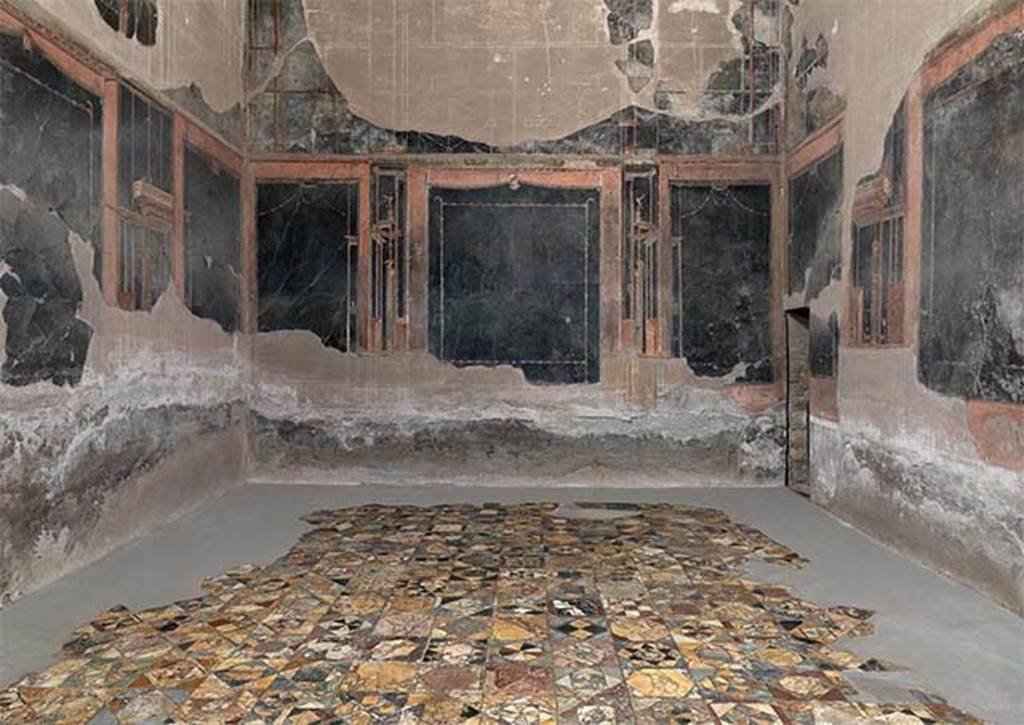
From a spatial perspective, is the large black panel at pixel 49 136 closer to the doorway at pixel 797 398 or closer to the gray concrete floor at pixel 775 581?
the gray concrete floor at pixel 775 581


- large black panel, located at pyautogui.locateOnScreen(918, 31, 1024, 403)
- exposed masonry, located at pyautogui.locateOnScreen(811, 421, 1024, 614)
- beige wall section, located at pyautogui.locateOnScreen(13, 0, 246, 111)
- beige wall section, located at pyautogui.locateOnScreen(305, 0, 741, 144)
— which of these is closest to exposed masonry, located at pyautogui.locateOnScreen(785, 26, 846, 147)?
beige wall section, located at pyautogui.locateOnScreen(305, 0, 741, 144)

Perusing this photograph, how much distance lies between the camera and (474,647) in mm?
2951

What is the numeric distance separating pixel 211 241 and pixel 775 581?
4.83 meters

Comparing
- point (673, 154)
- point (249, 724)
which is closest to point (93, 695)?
point (249, 724)

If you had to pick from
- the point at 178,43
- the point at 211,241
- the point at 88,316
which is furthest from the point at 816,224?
the point at 88,316

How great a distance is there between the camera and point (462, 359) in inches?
263

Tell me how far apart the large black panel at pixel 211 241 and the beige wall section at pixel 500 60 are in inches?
57.1

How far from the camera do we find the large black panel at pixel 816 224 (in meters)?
5.60

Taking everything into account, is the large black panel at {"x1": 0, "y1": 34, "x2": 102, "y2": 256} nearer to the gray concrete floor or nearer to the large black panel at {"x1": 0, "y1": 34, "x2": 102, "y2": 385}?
the large black panel at {"x1": 0, "y1": 34, "x2": 102, "y2": 385}

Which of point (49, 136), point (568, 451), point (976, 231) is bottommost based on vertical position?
point (568, 451)

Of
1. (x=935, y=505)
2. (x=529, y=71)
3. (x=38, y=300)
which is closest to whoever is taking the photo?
(x=38, y=300)

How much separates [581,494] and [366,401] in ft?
6.86

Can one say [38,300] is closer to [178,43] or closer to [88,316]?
[88,316]

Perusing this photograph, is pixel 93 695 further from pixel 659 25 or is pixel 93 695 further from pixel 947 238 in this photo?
pixel 659 25
